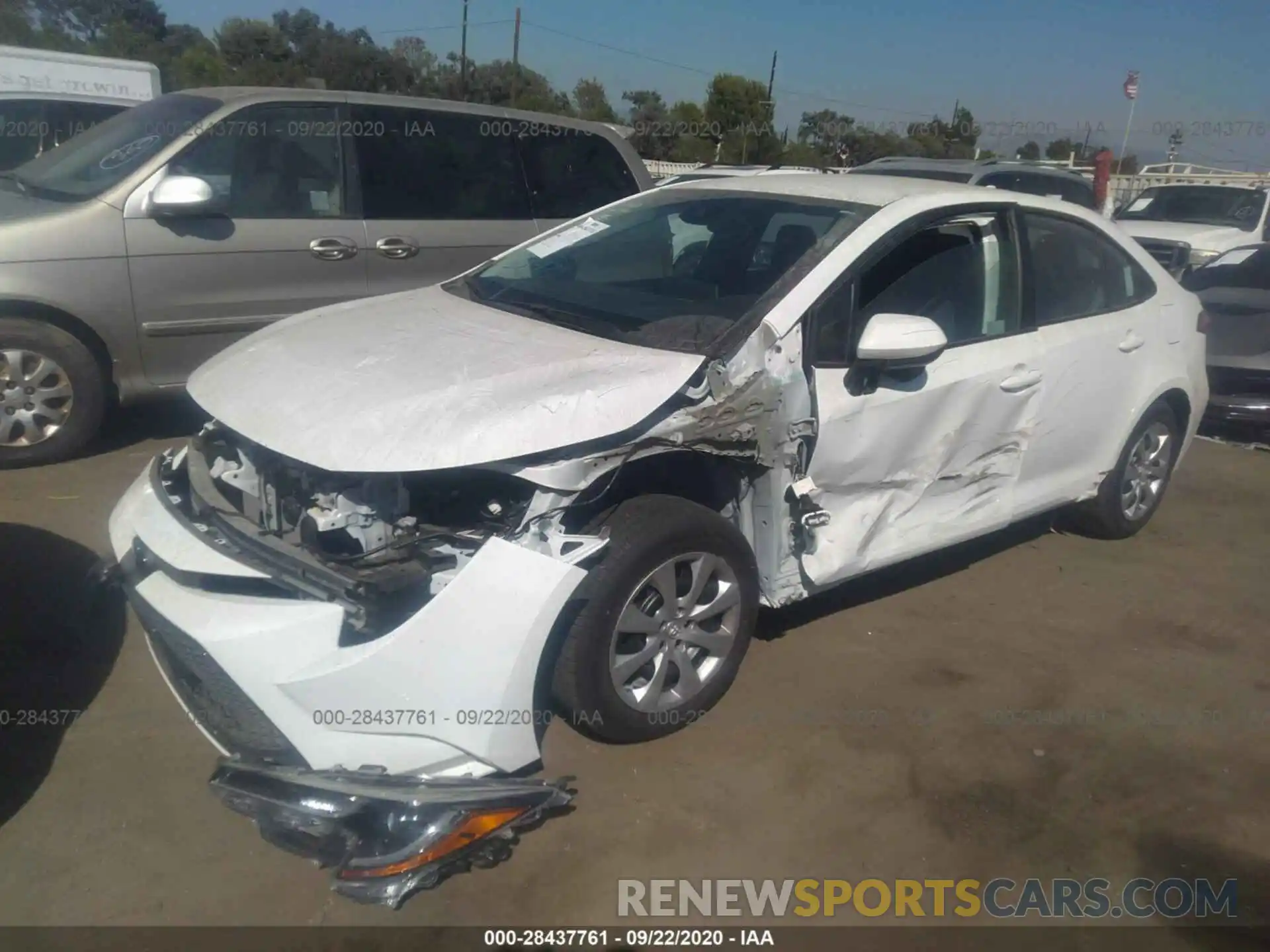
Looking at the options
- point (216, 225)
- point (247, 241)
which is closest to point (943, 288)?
point (247, 241)

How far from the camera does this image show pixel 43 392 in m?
5.10

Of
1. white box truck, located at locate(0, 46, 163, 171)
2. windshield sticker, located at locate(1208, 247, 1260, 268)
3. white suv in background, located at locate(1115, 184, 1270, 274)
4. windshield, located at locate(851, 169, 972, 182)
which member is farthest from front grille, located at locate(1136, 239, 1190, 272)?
white box truck, located at locate(0, 46, 163, 171)

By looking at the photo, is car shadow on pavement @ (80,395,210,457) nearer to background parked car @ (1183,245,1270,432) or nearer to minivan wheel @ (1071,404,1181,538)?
minivan wheel @ (1071,404,1181,538)

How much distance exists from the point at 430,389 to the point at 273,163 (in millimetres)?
3382

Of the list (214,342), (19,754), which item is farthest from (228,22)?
(19,754)

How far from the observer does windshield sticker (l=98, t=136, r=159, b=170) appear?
540 centimetres

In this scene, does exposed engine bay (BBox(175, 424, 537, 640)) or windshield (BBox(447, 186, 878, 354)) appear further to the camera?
windshield (BBox(447, 186, 878, 354))

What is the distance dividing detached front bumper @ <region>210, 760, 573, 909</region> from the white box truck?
9235mm

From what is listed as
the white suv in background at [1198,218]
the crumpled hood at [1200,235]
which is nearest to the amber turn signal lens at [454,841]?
the white suv in background at [1198,218]

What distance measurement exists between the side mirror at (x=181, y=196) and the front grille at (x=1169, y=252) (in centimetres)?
767

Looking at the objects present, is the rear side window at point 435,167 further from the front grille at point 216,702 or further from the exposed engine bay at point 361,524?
the front grille at point 216,702

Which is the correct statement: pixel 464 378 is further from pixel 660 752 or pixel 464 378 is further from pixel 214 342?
pixel 214 342

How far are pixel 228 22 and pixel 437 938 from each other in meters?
42.3

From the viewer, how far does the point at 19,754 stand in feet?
9.94
